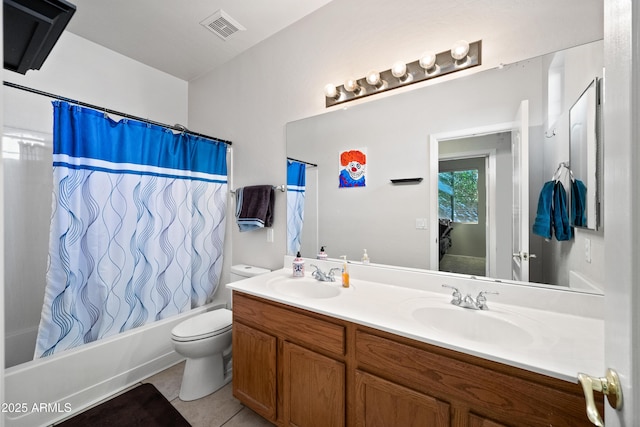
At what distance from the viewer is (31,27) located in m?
0.94

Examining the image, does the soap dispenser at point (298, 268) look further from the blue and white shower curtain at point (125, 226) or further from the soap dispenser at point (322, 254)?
the blue and white shower curtain at point (125, 226)

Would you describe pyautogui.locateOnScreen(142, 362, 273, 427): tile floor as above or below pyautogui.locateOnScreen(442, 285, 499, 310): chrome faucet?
below

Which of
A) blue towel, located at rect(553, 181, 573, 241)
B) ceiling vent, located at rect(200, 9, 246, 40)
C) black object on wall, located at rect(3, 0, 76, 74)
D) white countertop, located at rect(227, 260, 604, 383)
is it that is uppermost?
Result: ceiling vent, located at rect(200, 9, 246, 40)

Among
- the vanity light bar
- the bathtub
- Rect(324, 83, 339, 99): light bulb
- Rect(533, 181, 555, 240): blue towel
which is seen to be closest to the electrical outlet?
Rect(533, 181, 555, 240): blue towel

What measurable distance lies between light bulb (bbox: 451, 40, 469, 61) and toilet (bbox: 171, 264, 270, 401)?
85.6 inches

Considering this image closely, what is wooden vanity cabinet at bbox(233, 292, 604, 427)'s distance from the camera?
0.80 m

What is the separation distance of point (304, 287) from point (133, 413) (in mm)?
1297

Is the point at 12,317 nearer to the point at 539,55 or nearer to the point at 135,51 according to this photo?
the point at 135,51

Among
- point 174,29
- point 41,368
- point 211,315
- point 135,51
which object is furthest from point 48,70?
point 211,315

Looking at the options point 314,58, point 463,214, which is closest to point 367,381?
point 463,214

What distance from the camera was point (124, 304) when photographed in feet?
6.27

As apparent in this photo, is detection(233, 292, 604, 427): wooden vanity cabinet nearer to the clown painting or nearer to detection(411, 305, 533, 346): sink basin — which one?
detection(411, 305, 533, 346): sink basin

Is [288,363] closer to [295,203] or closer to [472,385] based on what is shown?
[472,385]

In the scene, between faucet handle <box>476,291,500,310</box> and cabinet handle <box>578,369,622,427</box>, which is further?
faucet handle <box>476,291,500,310</box>
